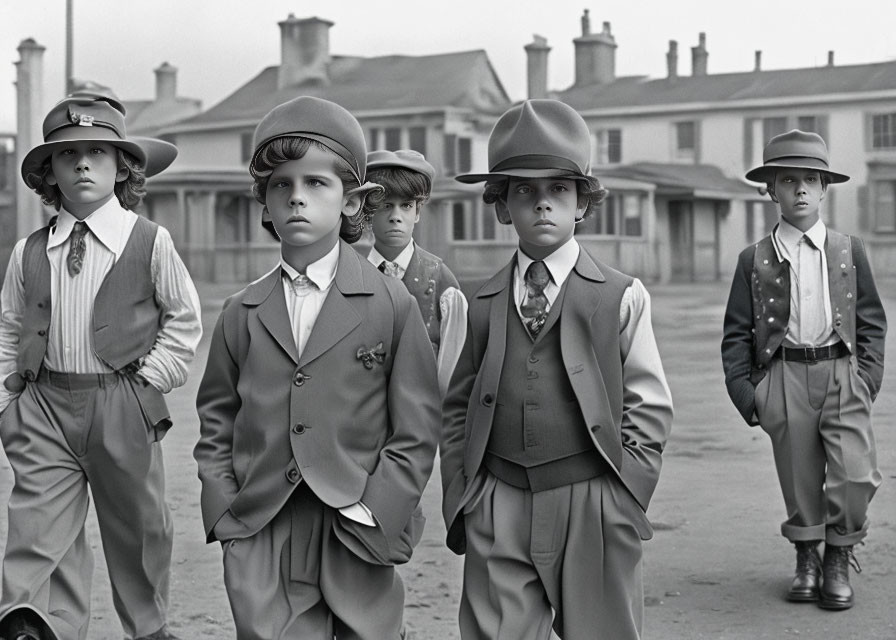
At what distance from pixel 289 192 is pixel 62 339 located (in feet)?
4.99

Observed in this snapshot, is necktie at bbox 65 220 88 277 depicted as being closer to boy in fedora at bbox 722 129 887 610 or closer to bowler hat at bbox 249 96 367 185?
bowler hat at bbox 249 96 367 185

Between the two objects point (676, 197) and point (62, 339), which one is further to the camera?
point (676, 197)

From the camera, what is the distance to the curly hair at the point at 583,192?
416 centimetres

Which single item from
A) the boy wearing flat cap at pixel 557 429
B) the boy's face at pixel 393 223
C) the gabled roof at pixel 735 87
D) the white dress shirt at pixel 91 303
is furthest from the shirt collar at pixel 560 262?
the gabled roof at pixel 735 87

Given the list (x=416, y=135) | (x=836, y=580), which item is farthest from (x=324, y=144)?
(x=416, y=135)

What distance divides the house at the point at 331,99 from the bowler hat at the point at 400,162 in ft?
97.3

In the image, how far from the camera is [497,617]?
13.2 ft

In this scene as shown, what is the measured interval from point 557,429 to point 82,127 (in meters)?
2.16

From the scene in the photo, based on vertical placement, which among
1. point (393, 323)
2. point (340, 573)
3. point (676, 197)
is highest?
point (676, 197)

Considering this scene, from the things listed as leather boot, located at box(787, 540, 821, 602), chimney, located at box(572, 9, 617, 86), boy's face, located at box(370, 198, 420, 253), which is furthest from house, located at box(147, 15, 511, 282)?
boy's face, located at box(370, 198, 420, 253)

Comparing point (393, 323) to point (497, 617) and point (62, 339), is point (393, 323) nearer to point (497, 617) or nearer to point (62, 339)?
point (497, 617)

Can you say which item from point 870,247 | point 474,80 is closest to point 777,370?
point 474,80

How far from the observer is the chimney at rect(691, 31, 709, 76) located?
162 feet

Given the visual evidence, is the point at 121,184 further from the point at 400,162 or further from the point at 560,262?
the point at 560,262
